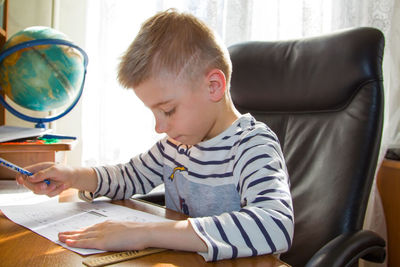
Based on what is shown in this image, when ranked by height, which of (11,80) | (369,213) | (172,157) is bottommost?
(369,213)

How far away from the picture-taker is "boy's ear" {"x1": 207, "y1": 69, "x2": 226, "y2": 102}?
0.81 metres

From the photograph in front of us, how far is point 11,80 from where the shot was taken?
1141 millimetres

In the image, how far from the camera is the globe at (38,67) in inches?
44.1

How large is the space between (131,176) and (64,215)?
0.25 meters

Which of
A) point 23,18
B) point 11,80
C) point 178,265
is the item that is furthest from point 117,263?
point 23,18

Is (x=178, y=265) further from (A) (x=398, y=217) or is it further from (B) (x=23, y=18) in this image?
(B) (x=23, y=18)

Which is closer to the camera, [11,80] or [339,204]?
[339,204]

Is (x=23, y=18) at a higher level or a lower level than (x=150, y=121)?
higher

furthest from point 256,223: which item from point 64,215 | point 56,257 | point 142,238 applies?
point 64,215

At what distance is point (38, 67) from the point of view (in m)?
1.13

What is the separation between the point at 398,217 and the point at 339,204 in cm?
95

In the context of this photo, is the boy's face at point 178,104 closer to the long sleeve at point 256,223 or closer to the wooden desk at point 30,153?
the long sleeve at point 256,223

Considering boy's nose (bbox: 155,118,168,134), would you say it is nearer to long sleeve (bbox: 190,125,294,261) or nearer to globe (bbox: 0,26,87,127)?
long sleeve (bbox: 190,125,294,261)

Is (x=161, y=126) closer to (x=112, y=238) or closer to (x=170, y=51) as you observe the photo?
(x=170, y=51)
